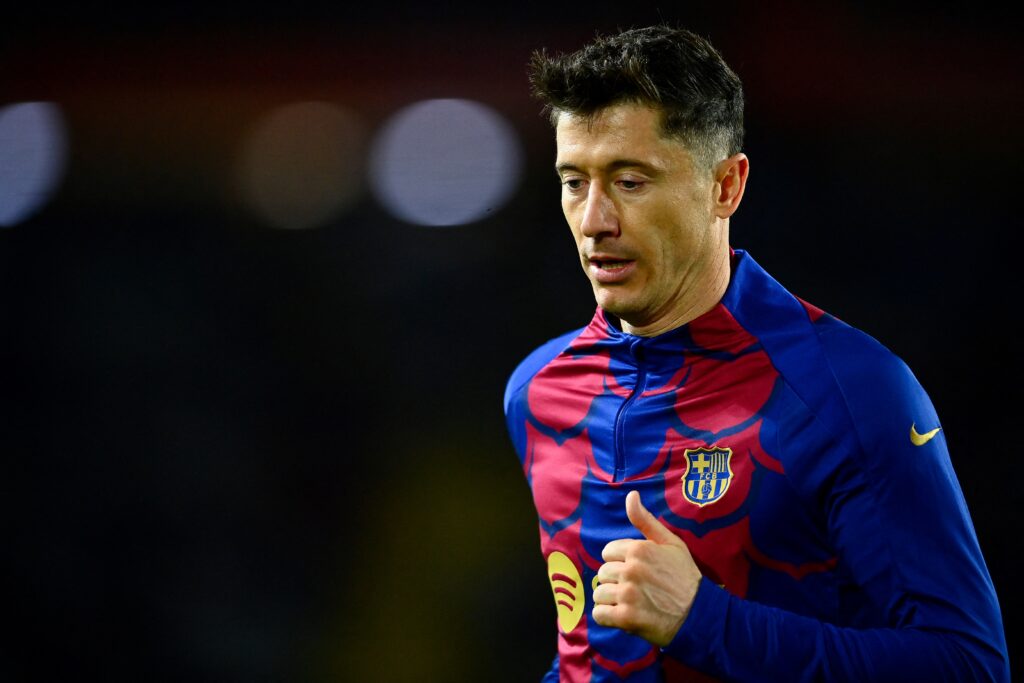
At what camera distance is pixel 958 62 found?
3.20 m

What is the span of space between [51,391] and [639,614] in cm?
290

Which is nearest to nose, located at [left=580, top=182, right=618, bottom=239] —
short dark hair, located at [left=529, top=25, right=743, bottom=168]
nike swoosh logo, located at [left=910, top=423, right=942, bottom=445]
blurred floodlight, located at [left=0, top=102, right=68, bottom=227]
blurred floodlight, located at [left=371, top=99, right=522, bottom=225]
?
short dark hair, located at [left=529, top=25, right=743, bottom=168]

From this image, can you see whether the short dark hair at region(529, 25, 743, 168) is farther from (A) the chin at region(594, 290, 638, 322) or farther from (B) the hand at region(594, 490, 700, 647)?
(B) the hand at region(594, 490, 700, 647)

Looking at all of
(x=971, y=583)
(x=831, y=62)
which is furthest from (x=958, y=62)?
(x=971, y=583)

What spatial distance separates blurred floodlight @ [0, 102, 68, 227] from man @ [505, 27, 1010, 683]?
8.83ft

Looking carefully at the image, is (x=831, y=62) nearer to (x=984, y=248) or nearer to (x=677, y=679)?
(x=984, y=248)

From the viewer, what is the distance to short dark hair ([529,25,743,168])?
4.19ft

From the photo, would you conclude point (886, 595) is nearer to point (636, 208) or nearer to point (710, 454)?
point (710, 454)

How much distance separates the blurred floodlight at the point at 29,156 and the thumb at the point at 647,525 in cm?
306

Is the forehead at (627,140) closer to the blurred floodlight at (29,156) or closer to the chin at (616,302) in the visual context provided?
the chin at (616,302)

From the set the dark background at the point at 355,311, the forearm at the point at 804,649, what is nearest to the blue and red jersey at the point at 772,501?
the forearm at the point at 804,649

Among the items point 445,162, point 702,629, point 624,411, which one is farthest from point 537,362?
point 445,162

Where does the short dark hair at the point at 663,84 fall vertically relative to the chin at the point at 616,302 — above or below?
above

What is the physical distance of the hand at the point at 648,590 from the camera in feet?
3.55
